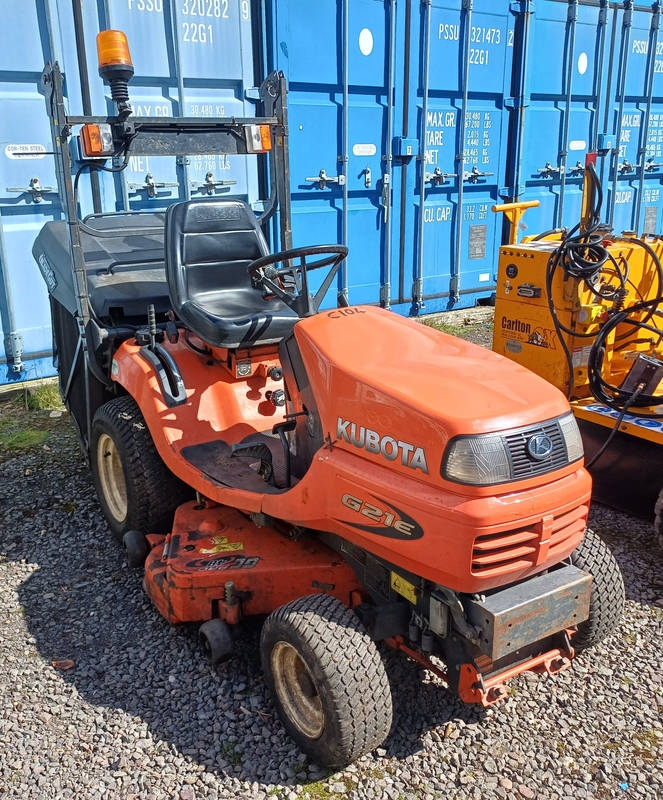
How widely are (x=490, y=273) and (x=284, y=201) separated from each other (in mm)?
4764

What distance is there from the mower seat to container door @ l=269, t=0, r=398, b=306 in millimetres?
2940

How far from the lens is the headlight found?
7.14ft

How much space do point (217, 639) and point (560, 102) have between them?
751 cm

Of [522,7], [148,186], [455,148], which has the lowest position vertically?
[148,186]

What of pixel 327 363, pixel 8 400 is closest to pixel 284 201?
pixel 327 363

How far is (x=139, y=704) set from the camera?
2.71 metres

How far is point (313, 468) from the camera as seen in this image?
257 cm

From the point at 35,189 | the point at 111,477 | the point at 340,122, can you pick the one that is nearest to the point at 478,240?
the point at 340,122

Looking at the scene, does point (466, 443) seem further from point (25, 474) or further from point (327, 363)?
point (25, 474)

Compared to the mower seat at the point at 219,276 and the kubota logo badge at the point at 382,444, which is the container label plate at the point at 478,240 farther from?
the kubota logo badge at the point at 382,444

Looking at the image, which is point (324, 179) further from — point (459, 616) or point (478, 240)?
point (459, 616)

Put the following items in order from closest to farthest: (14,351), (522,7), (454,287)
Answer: (14,351)
(522,7)
(454,287)

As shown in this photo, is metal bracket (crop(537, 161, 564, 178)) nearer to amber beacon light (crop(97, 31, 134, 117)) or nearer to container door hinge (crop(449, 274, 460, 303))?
container door hinge (crop(449, 274, 460, 303))

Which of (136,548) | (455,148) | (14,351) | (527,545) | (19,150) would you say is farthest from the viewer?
(455,148)
